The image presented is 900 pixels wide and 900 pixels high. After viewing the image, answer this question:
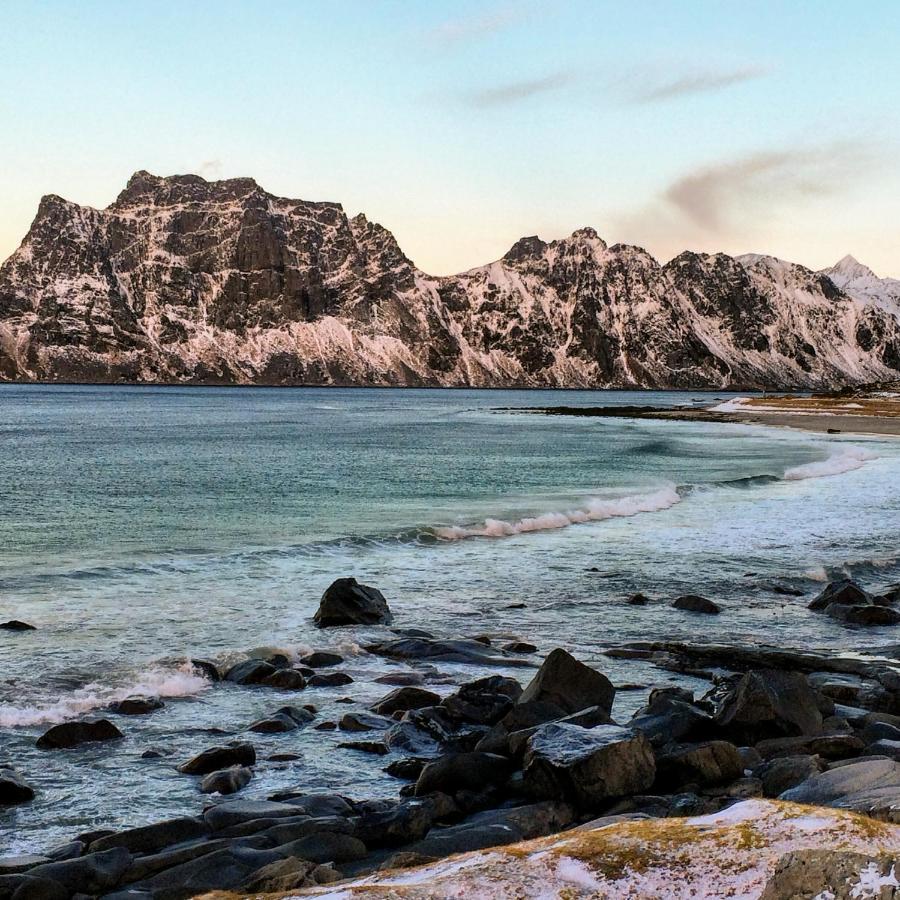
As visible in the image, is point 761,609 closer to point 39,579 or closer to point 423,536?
point 423,536

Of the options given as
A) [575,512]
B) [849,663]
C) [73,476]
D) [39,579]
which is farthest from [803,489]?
[73,476]

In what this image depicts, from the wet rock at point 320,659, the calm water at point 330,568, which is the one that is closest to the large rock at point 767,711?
the calm water at point 330,568

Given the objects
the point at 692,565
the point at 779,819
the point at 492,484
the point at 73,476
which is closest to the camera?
the point at 779,819

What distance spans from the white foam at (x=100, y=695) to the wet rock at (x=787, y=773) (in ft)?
27.9

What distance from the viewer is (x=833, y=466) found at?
178 feet

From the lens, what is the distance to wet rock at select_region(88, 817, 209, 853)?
895 cm

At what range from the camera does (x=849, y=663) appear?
15789mm

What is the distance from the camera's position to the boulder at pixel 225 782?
34.6 ft

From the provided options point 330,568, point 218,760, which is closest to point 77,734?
point 218,760

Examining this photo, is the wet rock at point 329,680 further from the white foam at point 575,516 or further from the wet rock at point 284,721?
the white foam at point 575,516

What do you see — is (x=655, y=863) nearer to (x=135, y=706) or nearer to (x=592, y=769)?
(x=592, y=769)

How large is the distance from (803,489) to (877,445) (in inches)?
1280

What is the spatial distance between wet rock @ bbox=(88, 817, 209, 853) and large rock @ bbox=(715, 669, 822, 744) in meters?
6.54

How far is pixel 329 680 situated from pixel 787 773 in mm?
7621
